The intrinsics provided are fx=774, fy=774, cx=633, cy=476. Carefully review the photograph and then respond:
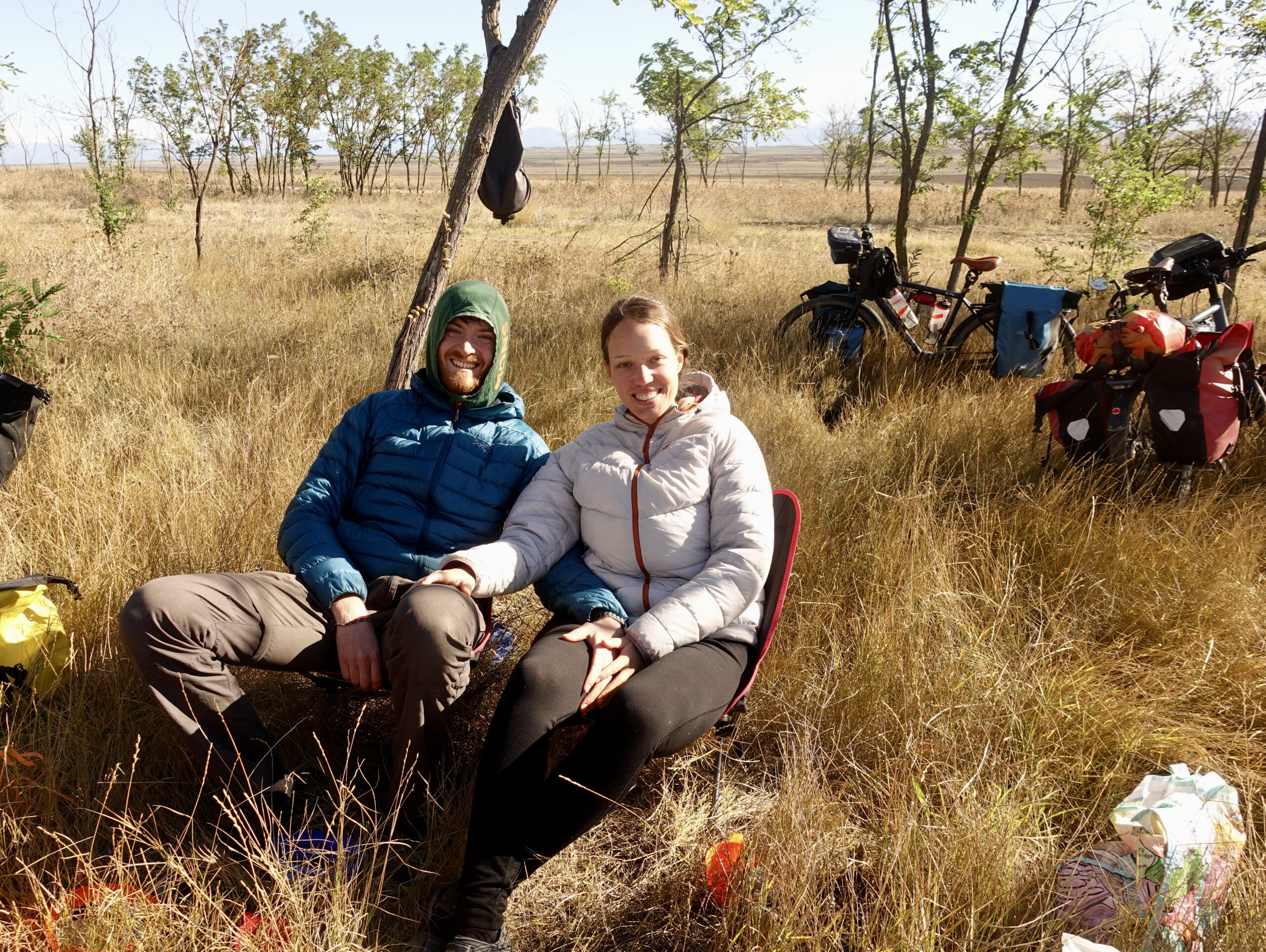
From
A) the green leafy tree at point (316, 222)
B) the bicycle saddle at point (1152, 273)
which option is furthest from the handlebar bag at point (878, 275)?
the green leafy tree at point (316, 222)

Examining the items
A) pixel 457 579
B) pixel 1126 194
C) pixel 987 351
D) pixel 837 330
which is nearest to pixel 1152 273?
pixel 987 351

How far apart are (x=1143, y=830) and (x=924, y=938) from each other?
0.60 m

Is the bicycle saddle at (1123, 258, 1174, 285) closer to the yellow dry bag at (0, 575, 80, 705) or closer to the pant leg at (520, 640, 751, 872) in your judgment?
the pant leg at (520, 640, 751, 872)

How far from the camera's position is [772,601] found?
2.12m

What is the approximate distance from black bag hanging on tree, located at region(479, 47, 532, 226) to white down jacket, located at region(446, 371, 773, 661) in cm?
171

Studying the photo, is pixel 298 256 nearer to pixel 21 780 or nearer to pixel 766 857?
pixel 21 780

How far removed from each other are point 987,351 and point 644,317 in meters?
4.28

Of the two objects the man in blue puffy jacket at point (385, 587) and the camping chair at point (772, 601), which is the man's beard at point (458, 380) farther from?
the camping chair at point (772, 601)

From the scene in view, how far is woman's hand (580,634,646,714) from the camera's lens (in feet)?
5.86

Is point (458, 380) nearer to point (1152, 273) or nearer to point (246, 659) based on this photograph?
point (246, 659)

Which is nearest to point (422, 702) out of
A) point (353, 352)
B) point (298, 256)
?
point (353, 352)

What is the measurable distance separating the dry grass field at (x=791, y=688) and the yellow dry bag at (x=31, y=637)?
0.08m

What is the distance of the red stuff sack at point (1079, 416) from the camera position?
3434mm

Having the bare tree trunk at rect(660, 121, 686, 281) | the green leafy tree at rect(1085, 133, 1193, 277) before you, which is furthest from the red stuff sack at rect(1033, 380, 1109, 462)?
Answer: the bare tree trunk at rect(660, 121, 686, 281)
